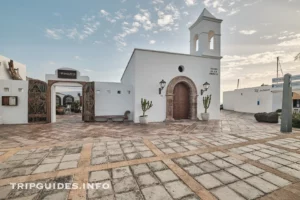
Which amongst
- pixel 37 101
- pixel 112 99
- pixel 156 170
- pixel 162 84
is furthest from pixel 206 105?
pixel 37 101

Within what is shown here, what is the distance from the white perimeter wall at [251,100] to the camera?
12.1m

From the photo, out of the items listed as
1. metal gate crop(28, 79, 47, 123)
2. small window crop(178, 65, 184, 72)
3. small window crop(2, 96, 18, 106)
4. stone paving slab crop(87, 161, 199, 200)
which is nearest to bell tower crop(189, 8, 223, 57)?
small window crop(178, 65, 184, 72)

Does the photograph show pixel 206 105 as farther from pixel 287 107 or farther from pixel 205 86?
pixel 287 107

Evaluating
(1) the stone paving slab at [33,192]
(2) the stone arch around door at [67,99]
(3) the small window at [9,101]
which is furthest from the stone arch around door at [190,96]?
(2) the stone arch around door at [67,99]

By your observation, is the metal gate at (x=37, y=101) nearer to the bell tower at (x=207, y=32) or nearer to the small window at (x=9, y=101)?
the small window at (x=9, y=101)

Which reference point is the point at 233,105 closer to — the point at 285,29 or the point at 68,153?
the point at 285,29

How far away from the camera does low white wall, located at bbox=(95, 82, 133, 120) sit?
779cm

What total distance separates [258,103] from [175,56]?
11020 millimetres

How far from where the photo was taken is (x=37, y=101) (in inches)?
276

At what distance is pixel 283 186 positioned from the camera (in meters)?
1.84

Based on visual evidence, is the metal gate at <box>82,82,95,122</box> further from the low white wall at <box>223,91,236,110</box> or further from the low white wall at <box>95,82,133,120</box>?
the low white wall at <box>223,91,236,110</box>

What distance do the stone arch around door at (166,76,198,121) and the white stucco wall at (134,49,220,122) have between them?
224 millimetres

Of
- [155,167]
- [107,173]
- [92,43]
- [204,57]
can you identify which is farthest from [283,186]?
[92,43]

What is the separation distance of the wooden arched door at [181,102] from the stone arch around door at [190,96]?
21 cm
